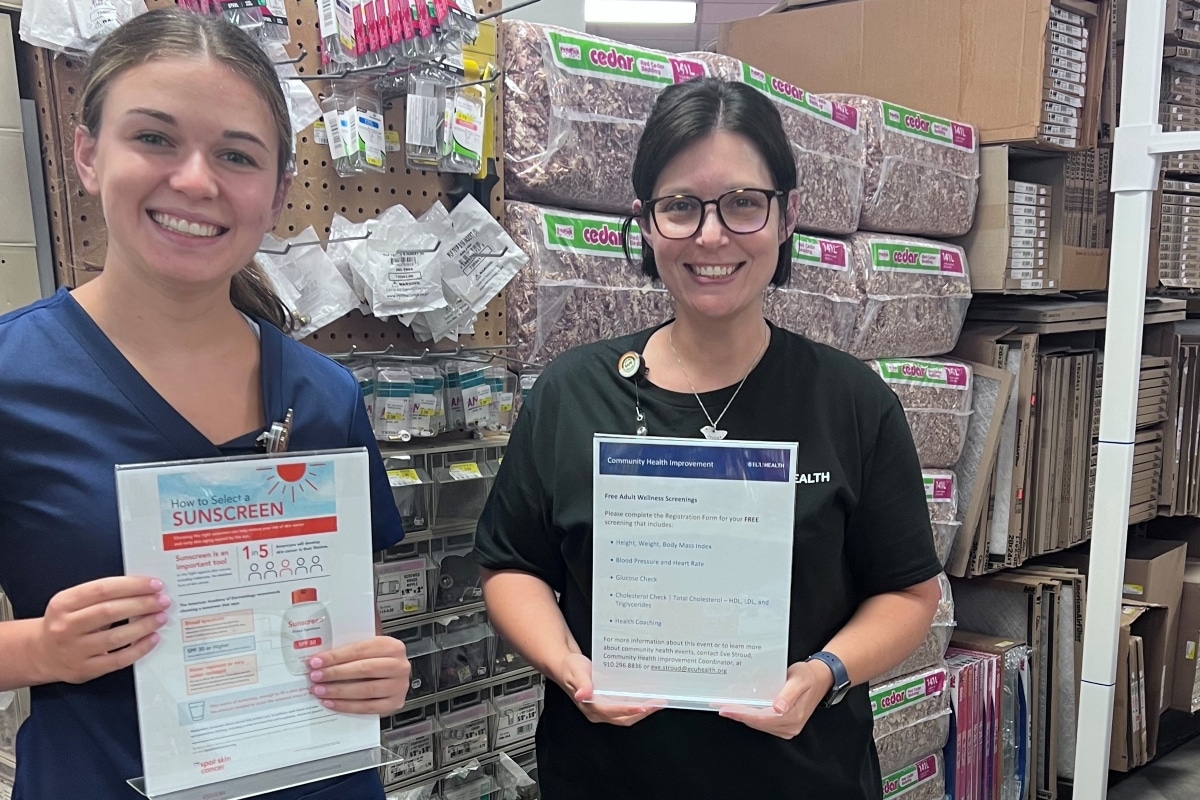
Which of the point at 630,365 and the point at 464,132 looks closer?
the point at 630,365

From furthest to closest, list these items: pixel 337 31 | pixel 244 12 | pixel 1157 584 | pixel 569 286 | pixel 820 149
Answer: pixel 1157 584 < pixel 820 149 < pixel 569 286 < pixel 337 31 < pixel 244 12

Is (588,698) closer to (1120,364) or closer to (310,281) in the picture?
(310,281)

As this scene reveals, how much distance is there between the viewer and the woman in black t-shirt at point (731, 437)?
1167 millimetres

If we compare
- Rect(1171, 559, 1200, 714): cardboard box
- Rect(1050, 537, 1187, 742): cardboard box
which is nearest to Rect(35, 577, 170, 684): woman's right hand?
Rect(1050, 537, 1187, 742): cardboard box

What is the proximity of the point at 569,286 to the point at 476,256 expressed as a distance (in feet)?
0.84

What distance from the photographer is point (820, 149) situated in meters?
2.33

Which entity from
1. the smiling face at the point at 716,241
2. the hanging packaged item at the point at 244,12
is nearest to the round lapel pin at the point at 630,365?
the smiling face at the point at 716,241

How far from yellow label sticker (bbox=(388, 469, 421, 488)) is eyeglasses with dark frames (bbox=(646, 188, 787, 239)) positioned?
62 centimetres

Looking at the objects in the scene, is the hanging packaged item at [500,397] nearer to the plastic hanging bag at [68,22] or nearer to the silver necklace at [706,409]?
the silver necklace at [706,409]

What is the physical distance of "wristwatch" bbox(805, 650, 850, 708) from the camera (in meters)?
1.13

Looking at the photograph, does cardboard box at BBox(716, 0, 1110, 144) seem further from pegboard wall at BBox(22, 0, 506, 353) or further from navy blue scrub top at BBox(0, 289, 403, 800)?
navy blue scrub top at BBox(0, 289, 403, 800)

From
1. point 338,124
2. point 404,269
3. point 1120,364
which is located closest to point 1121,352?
point 1120,364

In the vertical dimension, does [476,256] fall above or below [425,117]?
below

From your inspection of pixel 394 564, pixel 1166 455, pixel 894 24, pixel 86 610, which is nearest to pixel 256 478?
pixel 86 610
